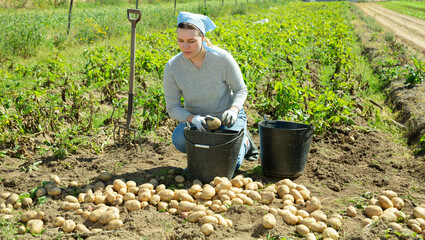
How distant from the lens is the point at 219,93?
350 cm

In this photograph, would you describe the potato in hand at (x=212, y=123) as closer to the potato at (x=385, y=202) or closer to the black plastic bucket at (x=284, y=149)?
the black plastic bucket at (x=284, y=149)

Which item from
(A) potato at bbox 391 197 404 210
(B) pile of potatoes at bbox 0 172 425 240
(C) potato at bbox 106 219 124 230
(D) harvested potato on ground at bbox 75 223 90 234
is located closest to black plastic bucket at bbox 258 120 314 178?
(B) pile of potatoes at bbox 0 172 425 240

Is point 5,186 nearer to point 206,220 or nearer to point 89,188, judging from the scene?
point 89,188

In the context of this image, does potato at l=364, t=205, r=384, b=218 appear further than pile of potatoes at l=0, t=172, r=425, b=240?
Yes

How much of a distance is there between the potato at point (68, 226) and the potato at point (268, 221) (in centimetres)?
119

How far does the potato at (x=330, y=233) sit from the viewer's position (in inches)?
99.8

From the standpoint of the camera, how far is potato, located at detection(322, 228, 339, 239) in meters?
2.54

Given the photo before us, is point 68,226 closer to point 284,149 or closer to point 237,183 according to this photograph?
point 237,183

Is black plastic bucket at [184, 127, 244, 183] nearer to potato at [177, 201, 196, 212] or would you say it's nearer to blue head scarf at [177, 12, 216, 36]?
potato at [177, 201, 196, 212]

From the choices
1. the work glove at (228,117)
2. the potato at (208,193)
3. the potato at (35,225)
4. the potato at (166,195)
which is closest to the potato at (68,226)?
the potato at (35,225)

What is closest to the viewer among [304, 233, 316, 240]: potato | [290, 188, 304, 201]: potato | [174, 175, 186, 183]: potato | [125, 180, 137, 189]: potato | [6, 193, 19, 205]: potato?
[304, 233, 316, 240]: potato

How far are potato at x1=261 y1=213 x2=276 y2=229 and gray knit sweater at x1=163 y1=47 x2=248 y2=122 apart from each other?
105 centimetres

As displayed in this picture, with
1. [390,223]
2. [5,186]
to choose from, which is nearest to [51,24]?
[5,186]

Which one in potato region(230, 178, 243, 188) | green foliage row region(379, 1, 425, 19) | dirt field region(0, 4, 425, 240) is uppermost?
green foliage row region(379, 1, 425, 19)
